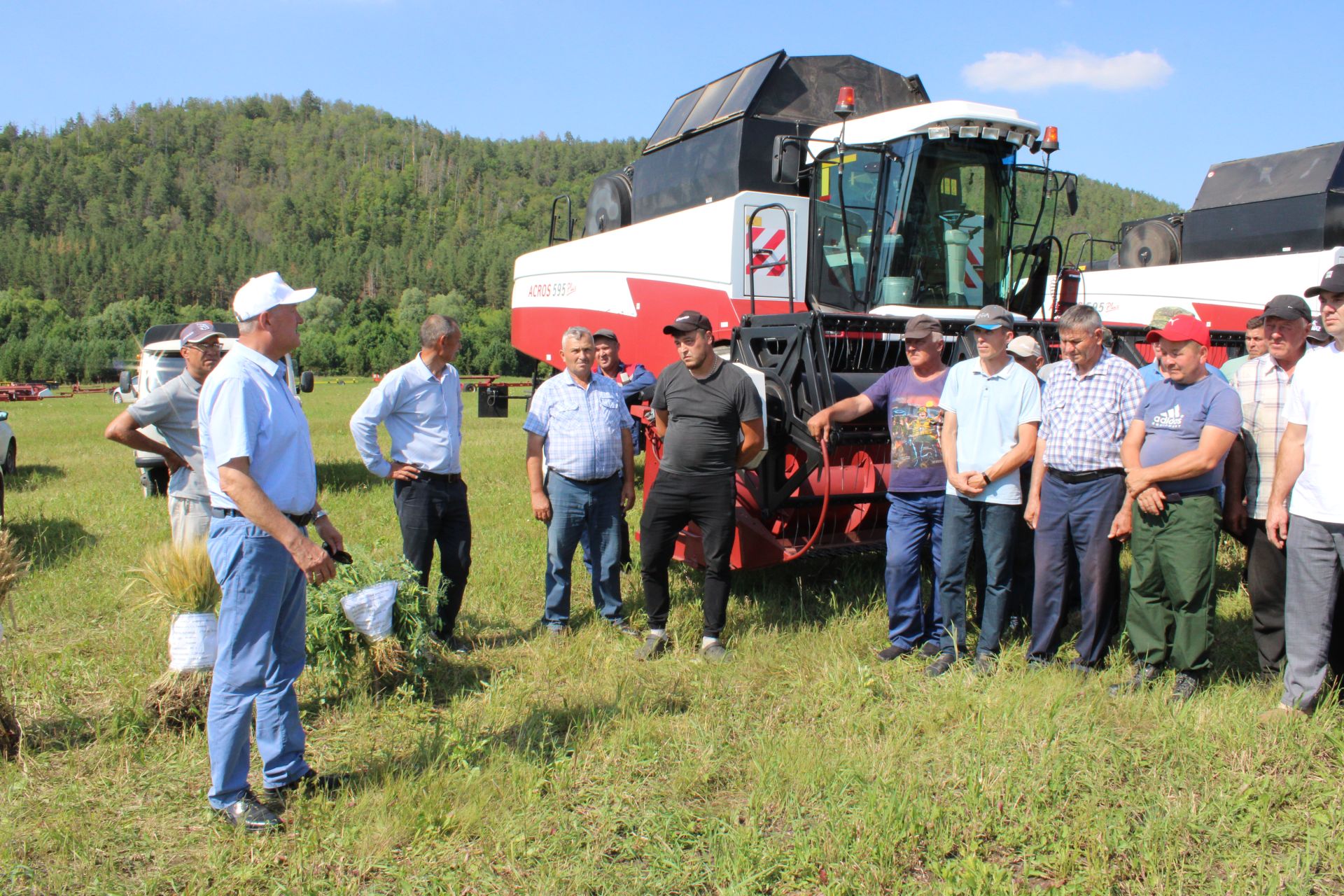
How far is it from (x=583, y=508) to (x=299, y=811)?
2288 millimetres

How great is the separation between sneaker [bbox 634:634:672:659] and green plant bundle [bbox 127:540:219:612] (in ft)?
6.64

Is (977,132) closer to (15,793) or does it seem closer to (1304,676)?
(1304,676)

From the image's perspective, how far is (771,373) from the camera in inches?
206

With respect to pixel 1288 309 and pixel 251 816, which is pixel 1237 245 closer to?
pixel 1288 309

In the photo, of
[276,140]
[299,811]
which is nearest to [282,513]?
[299,811]

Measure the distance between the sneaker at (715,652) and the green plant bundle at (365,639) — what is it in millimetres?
1391

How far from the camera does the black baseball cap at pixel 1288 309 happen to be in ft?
13.0

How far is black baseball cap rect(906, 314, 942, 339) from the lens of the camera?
4562 mm

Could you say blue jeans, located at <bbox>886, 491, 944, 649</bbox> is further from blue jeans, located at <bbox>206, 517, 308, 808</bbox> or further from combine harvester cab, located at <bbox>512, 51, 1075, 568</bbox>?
blue jeans, located at <bbox>206, 517, 308, 808</bbox>

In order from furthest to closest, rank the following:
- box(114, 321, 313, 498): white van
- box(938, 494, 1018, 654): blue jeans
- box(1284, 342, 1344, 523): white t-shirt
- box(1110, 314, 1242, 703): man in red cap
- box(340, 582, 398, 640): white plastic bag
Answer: box(114, 321, 313, 498): white van < box(938, 494, 1018, 654): blue jeans < box(340, 582, 398, 640): white plastic bag < box(1110, 314, 1242, 703): man in red cap < box(1284, 342, 1344, 523): white t-shirt

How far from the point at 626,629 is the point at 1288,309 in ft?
11.8

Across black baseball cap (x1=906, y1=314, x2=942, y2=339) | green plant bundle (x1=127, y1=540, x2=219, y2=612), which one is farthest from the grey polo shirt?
black baseball cap (x1=906, y1=314, x2=942, y2=339)

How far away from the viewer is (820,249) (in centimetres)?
A: 707

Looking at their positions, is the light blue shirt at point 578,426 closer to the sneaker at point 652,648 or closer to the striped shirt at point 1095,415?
the sneaker at point 652,648
